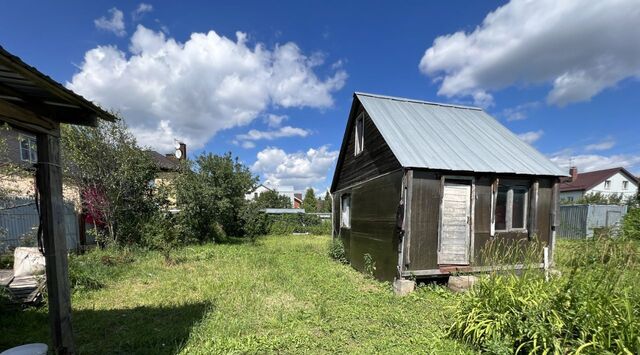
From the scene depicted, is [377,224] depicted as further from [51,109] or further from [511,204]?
[51,109]

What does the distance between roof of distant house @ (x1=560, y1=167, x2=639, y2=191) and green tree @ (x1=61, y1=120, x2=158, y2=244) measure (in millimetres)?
43764

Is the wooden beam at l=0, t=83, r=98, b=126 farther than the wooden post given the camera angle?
No

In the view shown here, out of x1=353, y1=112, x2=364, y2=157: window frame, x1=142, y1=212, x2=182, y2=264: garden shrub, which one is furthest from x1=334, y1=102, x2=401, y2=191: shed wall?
x1=142, y1=212, x2=182, y2=264: garden shrub

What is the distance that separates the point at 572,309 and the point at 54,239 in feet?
18.8

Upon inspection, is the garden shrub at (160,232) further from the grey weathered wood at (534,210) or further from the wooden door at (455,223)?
the grey weathered wood at (534,210)

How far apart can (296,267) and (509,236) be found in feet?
20.0

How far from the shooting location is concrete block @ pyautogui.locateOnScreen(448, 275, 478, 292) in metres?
6.50

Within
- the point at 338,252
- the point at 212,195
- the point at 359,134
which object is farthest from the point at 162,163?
the point at 359,134

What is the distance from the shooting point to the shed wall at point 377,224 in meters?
7.33

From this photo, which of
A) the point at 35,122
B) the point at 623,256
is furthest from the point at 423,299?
the point at 35,122

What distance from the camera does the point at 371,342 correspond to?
4.29m

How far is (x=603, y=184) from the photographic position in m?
35.3

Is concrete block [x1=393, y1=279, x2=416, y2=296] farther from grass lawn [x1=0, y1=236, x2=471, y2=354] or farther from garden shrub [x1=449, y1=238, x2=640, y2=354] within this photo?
garden shrub [x1=449, y1=238, x2=640, y2=354]

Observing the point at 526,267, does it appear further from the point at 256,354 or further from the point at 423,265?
the point at 256,354
